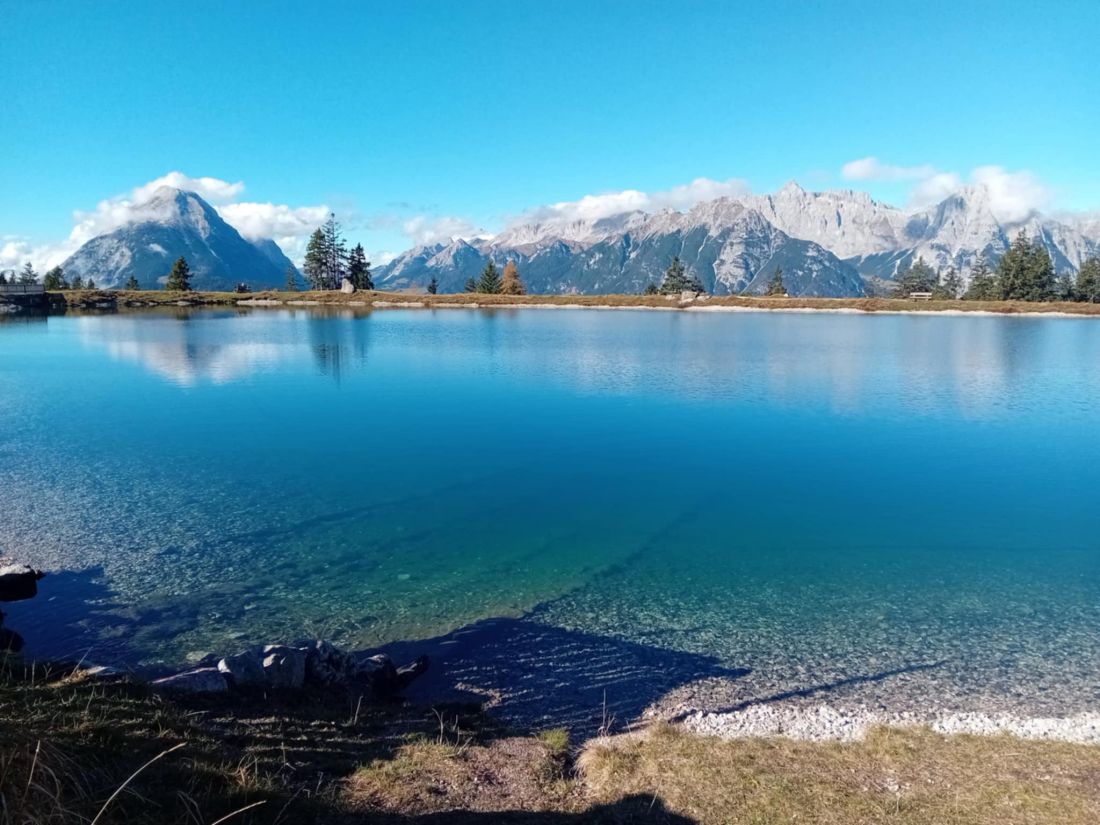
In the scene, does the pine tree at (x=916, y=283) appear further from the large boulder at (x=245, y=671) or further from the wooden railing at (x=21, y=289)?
the wooden railing at (x=21, y=289)

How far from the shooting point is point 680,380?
44406 millimetres

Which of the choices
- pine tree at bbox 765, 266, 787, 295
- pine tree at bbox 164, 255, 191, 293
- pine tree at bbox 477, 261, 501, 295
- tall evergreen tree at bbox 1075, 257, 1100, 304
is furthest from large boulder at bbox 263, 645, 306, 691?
tall evergreen tree at bbox 1075, 257, 1100, 304

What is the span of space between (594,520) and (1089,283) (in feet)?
559

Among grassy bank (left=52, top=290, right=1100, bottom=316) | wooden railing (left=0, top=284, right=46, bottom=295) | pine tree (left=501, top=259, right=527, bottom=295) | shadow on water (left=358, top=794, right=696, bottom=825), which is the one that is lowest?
shadow on water (left=358, top=794, right=696, bottom=825)

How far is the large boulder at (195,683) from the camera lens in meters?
9.28

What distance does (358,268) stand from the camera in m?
157

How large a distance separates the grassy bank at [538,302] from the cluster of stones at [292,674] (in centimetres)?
12606

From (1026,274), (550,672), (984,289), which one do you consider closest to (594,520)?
(550,672)

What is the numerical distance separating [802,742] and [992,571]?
10.6 m

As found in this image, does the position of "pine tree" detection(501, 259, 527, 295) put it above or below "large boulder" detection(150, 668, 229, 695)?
above

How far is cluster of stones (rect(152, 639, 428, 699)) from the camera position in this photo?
960 cm

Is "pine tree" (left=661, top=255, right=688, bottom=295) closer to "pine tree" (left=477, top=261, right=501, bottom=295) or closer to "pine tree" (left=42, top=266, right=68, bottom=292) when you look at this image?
"pine tree" (left=477, top=261, right=501, bottom=295)

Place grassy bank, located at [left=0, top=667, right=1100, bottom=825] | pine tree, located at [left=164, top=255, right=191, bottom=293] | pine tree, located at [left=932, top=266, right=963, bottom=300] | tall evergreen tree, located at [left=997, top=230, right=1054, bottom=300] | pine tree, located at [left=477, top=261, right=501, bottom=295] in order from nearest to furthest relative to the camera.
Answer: grassy bank, located at [left=0, top=667, right=1100, bottom=825] → pine tree, located at [left=164, top=255, right=191, bottom=293] → tall evergreen tree, located at [left=997, top=230, right=1054, bottom=300] → pine tree, located at [left=477, top=261, right=501, bottom=295] → pine tree, located at [left=932, top=266, right=963, bottom=300]

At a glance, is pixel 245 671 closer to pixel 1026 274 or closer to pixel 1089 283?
pixel 1026 274
